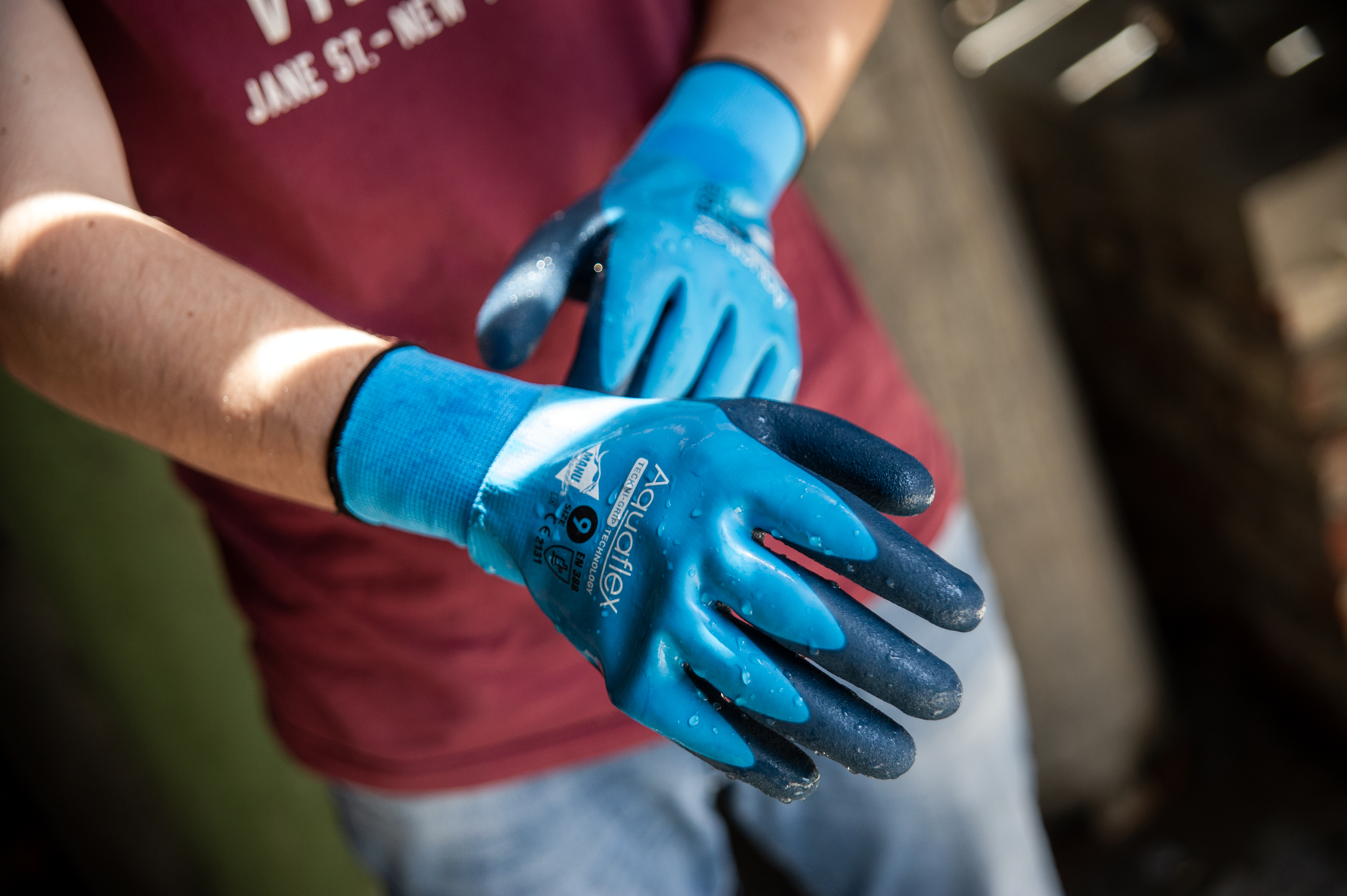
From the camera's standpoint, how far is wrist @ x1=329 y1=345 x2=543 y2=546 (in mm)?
660

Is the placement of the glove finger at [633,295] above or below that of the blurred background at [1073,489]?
above

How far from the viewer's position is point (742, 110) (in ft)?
2.86

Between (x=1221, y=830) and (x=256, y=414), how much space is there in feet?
5.47

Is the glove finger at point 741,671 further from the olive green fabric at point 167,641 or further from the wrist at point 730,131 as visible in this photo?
the olive green fabric at point 167,641

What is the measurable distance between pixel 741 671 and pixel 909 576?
113 millimetres

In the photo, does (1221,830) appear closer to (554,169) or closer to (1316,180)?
(1316,180)

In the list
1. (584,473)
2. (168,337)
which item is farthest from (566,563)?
(168,337)

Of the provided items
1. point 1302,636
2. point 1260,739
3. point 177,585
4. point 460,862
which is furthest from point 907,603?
point 1260,739

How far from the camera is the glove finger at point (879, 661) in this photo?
60cm

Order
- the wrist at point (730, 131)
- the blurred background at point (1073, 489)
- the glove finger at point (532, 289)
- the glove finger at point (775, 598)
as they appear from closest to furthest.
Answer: the glove finger at point (775, 598) < the glove finger at point (532, 289) < the wrist at point (730, 131) < the blurred background at point (1073, 489)

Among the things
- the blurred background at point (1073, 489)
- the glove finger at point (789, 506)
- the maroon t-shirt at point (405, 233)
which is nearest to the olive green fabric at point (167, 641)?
the blurred background at point (1073, 489)

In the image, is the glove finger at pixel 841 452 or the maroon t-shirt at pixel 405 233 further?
the maroon t-shirt at pixel 405 233

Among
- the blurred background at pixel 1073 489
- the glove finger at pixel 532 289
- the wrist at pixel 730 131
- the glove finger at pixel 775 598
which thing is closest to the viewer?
the glove finger at pixel 775 598

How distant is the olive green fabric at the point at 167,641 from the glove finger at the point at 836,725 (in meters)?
1.08
